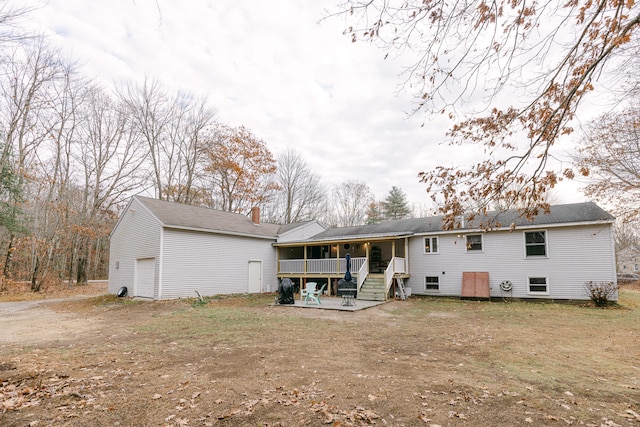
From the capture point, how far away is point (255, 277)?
1819 centimetres

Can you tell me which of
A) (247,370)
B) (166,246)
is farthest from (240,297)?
(247,370)

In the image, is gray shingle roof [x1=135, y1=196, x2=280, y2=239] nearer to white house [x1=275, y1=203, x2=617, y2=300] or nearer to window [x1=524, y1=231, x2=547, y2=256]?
white house [x1=275, y1=203, x2=617, y2=300]

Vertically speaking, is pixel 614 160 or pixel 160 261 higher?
pixel 614 160

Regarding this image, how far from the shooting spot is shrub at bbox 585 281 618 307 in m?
12.6

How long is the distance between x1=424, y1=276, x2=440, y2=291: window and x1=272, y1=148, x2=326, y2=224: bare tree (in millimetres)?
18658

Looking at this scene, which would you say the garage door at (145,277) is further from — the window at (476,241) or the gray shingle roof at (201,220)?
the window at (476,241)

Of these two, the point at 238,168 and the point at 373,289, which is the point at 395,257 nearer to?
the point at 373,289

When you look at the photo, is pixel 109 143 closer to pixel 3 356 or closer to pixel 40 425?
pixel 3 356

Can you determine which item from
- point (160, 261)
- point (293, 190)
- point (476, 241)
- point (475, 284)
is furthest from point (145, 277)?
point (293, 190)

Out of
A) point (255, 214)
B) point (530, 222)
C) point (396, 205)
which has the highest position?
point (396, 205)

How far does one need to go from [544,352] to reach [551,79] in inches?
203

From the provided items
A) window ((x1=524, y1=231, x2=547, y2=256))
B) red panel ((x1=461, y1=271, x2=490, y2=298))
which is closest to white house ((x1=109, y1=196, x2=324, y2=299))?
red panel ((x1=461, y1=271, x2=490, y2=298))

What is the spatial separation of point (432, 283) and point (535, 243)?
501 cm

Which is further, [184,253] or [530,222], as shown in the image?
[184,253]
